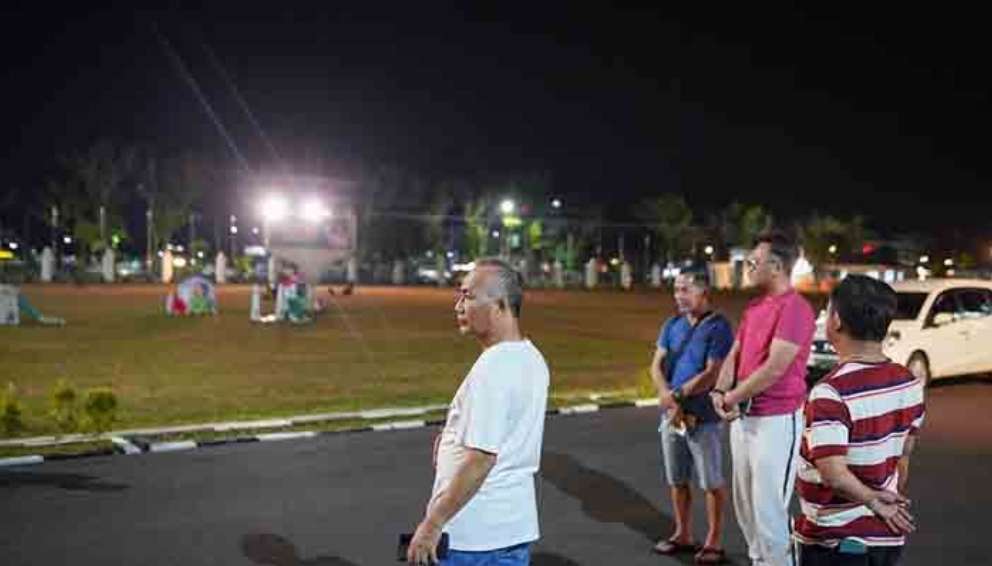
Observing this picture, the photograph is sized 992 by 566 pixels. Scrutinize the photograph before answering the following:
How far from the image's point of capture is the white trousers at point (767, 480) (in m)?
5.40

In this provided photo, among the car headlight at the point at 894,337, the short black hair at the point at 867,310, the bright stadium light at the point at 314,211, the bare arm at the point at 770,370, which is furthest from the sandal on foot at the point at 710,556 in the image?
the bright stadium light at the point at 314,211

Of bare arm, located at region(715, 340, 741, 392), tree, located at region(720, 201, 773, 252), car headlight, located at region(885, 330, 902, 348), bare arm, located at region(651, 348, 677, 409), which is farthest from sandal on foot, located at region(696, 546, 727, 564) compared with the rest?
tree, located at region(720, 201, 773, 252)

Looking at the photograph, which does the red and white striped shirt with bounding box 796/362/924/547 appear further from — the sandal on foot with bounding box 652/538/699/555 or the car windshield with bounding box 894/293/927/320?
the car windshield with bounding box 894/293/927/320

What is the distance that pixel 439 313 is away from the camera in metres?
35.9

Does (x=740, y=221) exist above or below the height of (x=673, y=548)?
above

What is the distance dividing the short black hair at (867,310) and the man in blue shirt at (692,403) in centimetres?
291

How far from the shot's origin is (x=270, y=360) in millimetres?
19562

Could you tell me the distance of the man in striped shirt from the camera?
138 inches

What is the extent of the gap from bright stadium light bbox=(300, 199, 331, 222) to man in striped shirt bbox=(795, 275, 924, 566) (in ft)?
118

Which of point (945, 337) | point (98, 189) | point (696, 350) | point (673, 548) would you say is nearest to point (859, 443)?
point (696, 350)

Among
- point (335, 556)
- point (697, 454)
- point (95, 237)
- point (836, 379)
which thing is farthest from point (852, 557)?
point (95, 237)

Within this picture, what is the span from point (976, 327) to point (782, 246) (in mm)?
12894

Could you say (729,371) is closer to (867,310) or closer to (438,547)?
(867,310)

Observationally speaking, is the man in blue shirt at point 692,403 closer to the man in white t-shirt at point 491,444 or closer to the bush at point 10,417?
the man in white t-shirt at point 491,444
